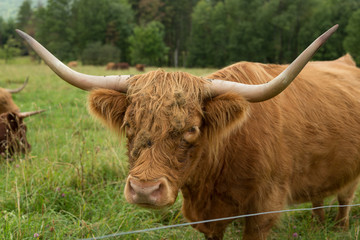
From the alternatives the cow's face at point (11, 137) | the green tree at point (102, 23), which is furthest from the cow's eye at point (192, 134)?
the green tree at point (102, 23)

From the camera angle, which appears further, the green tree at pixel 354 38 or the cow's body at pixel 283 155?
the green tree at pixel 354 38

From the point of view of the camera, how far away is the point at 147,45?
50531mm

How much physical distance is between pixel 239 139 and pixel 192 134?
59 centimetres

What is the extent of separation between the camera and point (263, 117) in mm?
2635

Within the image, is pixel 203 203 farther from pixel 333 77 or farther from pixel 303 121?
pixel 333 77

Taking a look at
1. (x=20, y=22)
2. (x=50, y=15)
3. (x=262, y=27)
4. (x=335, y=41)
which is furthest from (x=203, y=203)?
(x=20, y=22)

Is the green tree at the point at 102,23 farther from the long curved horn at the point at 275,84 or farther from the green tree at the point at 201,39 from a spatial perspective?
the long curved horn at the point at 275,84

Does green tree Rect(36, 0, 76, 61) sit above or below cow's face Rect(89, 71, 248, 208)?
above

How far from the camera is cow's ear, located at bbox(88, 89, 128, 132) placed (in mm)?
2230

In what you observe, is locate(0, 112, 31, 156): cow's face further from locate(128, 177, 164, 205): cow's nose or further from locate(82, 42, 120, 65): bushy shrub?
locate(82, 42, 120, 65): bushy shrub

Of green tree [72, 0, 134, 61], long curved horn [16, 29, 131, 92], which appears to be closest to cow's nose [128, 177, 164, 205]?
long curved horn [16, 29, 131, 92]

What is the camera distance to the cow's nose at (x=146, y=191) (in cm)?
182

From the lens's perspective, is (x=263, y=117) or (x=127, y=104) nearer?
(x=127, y=104)

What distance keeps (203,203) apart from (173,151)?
85 cm
